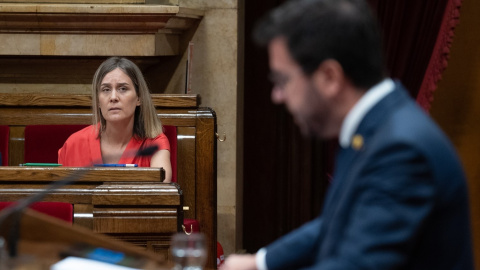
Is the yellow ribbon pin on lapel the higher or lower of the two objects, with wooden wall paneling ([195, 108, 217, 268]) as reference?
higher

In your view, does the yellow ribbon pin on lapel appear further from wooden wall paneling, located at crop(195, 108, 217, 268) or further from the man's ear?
wooden wall paneling, located at crop(195, 108, 217, 268)

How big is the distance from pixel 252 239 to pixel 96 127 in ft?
5.11

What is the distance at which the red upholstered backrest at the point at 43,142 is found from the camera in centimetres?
456

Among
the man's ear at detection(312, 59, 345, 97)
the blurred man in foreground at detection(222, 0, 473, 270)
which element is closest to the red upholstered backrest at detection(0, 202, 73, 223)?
the blurred man in foreground at detection(222, 0, 473, 270)

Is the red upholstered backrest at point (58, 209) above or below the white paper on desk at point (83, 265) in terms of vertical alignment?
below

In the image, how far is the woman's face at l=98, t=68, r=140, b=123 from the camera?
4371mm

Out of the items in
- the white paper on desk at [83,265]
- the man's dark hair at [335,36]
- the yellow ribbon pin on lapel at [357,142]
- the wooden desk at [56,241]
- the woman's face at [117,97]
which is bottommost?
the white paper on desk at [83,265]

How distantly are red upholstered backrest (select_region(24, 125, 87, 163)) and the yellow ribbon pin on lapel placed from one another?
3.21m

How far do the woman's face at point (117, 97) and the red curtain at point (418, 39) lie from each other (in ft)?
4.16

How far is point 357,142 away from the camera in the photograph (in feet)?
5.09

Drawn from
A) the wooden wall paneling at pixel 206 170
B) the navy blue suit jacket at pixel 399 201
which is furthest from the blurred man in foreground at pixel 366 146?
the wooden wall paneling at pixel 206 170

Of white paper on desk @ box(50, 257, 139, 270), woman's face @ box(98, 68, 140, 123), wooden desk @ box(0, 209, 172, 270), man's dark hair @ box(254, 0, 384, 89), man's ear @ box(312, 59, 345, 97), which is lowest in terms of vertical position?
white paper on desk @ box(50, 257, 139, 270)

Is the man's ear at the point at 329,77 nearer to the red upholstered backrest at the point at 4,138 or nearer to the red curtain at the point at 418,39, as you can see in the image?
the red curtain at the point at 418,39

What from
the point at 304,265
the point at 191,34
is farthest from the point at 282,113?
the point at 304,265
